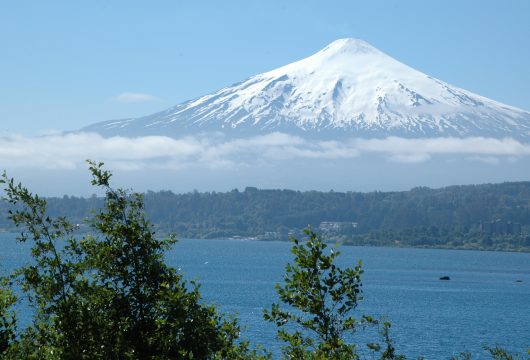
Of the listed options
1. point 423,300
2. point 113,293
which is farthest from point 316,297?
point 423,300

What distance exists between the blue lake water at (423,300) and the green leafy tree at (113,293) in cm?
528

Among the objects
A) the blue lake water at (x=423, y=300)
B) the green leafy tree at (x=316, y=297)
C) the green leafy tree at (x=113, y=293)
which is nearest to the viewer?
the green leafy tree at (x=316, y=297)

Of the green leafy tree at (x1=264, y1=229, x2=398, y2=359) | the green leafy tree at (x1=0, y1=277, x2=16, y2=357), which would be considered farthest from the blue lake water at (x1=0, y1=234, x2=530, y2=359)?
the green leafy tree at (x1=264, y1=229, x2=398, y2=359)

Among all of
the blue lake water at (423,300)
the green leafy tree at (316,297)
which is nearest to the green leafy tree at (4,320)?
the blue lake water at (423,300)

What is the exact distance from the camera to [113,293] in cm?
1467

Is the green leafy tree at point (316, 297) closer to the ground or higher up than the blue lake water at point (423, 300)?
higher up

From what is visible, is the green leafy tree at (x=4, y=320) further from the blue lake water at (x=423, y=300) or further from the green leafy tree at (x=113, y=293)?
the blue lake water at (x=423, y=300)

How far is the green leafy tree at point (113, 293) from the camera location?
14352 millimetres

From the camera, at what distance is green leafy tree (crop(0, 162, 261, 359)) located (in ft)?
47.1

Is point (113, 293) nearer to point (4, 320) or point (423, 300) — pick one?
point (4, 320)

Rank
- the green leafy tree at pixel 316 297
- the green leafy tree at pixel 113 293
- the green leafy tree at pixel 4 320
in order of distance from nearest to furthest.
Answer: the green leafy tree at pixel 316 297 → the green leafy tree at pixel 113 293 → the green leafy tree at pixel 4 320

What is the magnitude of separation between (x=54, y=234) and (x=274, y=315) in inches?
151

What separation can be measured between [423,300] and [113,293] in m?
70.3

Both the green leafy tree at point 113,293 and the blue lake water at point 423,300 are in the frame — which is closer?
the green leafy tree at point 113,293
